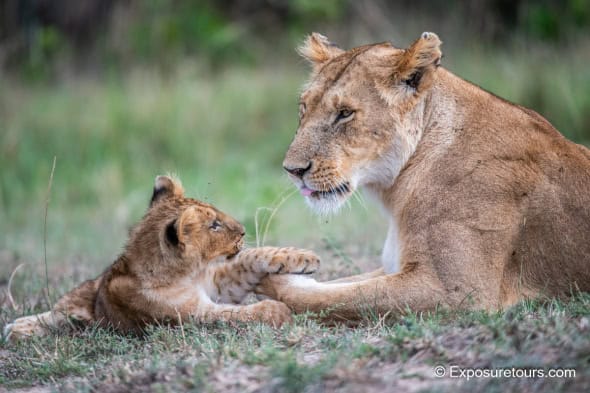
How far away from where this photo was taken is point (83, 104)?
535 inches

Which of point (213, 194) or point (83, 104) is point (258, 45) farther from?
point (213, 194)

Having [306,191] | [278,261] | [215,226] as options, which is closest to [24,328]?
[215,226]

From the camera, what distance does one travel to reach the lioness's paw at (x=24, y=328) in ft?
17.1

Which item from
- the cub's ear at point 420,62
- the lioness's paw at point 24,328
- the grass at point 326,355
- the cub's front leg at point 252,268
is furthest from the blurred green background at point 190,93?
the grass at point 326,355

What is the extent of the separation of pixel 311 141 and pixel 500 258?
44.0 inches

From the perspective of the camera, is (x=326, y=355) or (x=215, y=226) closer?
(x=326, y=355)

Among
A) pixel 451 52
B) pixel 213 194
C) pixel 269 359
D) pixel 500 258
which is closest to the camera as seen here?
pixel 269 359

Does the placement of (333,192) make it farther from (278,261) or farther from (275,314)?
(275,314)

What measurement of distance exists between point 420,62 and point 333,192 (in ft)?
2.59

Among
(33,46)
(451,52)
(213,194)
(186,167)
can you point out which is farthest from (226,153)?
(33,46)

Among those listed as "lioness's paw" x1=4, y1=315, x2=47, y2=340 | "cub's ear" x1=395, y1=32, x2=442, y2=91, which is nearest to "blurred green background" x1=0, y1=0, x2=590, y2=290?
"lioness's paw" x1=4, y1=315, x2=47, y2=340

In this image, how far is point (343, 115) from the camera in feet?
16.5

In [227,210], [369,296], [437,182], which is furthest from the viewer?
[227,210]

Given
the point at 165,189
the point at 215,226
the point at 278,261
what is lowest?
the point at 278,261
